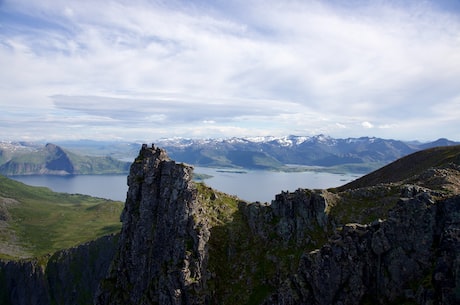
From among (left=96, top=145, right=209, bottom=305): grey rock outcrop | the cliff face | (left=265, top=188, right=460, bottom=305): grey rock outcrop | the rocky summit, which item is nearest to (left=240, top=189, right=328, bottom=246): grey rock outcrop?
the rocky summit

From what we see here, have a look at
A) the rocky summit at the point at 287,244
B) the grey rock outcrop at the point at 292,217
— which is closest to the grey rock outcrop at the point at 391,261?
the rocky summit at the point at 287,244

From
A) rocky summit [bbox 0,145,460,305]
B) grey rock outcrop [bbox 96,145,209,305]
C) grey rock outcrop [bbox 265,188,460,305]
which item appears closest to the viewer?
grey rock outcrop [bbox 265,188,460,305]

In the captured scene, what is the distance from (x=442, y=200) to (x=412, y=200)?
10.3 ft

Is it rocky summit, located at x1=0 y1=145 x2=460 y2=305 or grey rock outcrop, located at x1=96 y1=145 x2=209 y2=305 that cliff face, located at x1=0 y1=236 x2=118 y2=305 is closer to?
grey rock outcrop, located at x1=96 y1=145 x2=209 y2=305

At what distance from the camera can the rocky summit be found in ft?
131

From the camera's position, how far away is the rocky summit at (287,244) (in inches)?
1577

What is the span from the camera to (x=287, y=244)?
57500 millimetres

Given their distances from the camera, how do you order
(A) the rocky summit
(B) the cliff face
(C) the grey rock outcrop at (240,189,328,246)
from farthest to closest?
(B) the cliff face
(C) the grey rock outcrop at (240,189,328,246)
(A) the rocky summit

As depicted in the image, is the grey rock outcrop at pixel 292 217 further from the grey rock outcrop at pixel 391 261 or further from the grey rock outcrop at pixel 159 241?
the grey rock outcrop at pixel 159 241

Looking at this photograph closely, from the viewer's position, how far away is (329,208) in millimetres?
56406

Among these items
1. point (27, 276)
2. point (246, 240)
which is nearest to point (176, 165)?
point (246, 240)

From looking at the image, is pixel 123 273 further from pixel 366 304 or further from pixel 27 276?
pixel 27 276

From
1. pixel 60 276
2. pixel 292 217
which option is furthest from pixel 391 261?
pixel 60 276

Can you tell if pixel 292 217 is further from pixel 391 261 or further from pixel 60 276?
pixel 60 276
